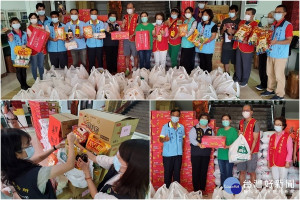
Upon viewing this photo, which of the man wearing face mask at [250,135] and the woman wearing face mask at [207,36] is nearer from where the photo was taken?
the man wearing face mask at [250,135]

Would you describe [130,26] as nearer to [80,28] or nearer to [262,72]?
[80,28]

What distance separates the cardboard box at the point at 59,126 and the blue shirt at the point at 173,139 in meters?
0.64

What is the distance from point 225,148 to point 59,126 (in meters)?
1.15

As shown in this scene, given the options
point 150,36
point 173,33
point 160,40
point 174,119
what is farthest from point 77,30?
point 174,119

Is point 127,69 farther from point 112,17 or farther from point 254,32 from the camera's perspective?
point 254,32

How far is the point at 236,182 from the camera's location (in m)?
2.11

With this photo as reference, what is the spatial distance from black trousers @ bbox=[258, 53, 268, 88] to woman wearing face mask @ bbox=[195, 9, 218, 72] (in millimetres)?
775

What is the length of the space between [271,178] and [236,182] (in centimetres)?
25

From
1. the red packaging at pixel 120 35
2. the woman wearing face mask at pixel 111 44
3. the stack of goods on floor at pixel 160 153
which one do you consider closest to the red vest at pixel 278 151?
the stack of goods on floor at pixel 160 153

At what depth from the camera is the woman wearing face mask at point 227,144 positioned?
6.57 ft

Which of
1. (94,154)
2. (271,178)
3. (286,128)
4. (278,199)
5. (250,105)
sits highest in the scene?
(250,105)

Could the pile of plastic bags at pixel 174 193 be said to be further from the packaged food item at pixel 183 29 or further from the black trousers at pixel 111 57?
the black trousers at pixel 111 57

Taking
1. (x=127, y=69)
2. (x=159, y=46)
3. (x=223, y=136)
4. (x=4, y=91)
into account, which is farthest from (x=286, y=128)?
(x=4, y=91)

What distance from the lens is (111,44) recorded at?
183 inches
